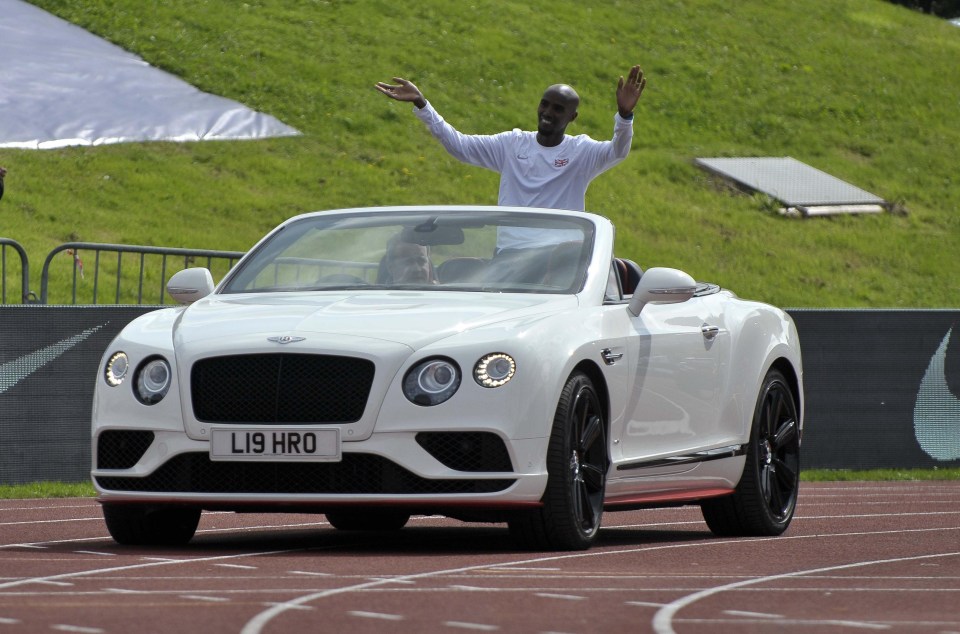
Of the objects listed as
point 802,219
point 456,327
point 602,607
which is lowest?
point 802,219

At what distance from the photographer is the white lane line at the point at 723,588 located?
5.52 m

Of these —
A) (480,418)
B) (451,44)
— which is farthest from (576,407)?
(451,44)

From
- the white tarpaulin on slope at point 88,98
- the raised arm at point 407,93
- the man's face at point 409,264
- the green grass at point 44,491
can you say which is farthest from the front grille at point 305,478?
the white tarpaulin on slope at point 88,98

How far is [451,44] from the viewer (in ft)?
134

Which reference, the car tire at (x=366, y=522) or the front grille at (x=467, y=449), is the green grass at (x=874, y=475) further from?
the front grille at (x=467, y=449)

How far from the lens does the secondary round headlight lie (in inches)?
287

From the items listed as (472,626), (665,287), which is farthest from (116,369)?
(472,626)

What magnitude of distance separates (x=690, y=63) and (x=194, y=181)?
16.4 meters

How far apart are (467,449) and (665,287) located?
1.42 m

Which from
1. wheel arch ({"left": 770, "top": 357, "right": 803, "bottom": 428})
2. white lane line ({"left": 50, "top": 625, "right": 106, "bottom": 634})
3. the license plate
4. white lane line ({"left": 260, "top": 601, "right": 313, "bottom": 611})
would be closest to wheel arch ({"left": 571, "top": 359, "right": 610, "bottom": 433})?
the license plate

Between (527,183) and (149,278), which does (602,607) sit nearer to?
(527,183)

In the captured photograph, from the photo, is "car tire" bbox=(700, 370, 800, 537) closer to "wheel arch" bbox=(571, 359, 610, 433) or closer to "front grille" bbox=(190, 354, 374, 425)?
"wheel arch" bbox=(571, 359, 610, 433)

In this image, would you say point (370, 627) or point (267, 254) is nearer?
point (370, 627)

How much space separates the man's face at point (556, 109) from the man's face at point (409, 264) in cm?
183
